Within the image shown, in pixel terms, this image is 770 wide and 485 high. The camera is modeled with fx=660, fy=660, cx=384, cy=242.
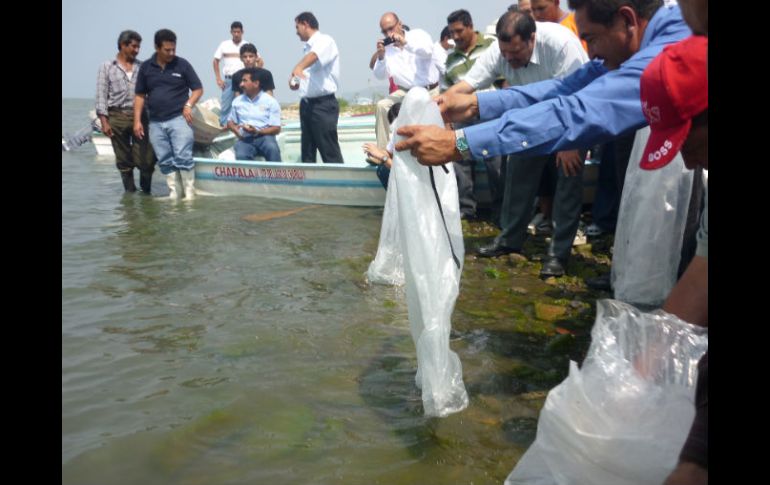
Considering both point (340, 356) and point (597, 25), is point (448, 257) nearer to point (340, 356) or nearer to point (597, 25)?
point (340, 356)

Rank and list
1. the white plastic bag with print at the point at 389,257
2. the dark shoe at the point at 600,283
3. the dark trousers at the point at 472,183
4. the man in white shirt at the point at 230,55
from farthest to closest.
→ the man in white shirt at the point at 230,55, the dark trousers at the point at 472,183, the white plastic bag with print at the point at 389,257, the dark shoe at the point at 600,283

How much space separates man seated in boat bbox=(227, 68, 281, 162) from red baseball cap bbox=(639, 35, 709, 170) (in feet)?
25.5

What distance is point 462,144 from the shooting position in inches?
100

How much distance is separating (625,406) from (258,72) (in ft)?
26.5

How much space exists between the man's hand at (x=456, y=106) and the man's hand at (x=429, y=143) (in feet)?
3.09

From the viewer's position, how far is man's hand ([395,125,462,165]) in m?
2.45

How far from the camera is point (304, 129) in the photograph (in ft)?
27.8

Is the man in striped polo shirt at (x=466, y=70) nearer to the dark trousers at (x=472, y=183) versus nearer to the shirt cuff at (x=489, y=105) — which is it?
the dark trousers at (x=472, y=183)

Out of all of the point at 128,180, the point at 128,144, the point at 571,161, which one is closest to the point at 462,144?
the point at 571,161

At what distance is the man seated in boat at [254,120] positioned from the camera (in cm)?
891

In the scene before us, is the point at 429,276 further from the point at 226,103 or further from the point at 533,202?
the point at 226,103

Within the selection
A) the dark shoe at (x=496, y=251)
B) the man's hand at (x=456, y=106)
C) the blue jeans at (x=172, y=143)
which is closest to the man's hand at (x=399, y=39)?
the blue jeans at (x=172, y=143)

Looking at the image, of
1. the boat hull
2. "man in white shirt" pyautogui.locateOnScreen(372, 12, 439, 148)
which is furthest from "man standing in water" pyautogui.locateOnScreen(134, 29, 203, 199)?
"man in white shirt" pyautogui.locateOnScreen(372, 12, 439, 148)

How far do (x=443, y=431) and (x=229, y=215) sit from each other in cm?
549
